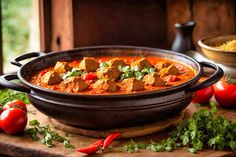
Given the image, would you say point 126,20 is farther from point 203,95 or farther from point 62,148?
point 62,148

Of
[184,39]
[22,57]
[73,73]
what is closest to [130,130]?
[73,73]

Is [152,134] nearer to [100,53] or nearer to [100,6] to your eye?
[100,53]

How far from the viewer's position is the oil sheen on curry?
366cm

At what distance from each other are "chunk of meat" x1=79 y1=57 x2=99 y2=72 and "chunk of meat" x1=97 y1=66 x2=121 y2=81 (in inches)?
6.2

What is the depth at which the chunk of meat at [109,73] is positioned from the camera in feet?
12.7

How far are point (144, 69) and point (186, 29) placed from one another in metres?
1.36

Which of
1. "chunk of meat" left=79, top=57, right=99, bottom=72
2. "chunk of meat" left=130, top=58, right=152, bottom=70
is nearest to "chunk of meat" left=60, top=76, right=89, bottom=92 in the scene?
"chunk of meat" left=79, top=57, right=99, bottom=72

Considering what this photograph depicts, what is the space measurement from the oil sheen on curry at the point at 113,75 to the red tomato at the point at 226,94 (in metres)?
0.30

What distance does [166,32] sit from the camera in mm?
6043

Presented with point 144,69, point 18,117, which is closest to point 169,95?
point 144,69

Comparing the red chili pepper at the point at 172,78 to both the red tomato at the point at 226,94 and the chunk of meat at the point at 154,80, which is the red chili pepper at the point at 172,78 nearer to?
the chunk of meat at the point at 154,80

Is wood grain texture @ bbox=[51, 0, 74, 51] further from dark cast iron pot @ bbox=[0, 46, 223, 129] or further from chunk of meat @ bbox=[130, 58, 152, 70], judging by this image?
dark cast iron pot @ bbox=[0, 46, 223, 129]

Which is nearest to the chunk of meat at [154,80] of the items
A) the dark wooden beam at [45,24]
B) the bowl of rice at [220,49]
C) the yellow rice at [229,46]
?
the bowl of rice at [220,49]

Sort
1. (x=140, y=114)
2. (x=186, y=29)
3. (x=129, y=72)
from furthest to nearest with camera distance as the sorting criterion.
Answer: (x=186, y=29) → (x=129, y=72) → (x=140, y=114)
